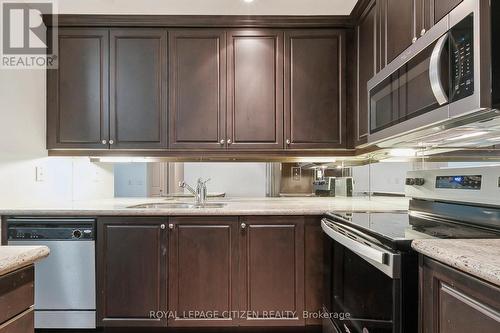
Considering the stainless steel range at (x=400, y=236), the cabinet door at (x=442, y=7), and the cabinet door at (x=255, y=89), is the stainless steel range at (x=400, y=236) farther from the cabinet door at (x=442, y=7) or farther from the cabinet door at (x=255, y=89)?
the cabinet door at (x=255, y=89)

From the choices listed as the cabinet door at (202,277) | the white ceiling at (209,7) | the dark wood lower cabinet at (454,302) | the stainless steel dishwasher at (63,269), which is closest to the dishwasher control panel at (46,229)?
the stainless steel dishwasher at (63,269)

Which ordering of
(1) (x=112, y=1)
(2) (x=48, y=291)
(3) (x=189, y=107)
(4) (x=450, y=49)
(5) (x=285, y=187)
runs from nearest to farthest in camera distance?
(4) (x=450, y=49) < (2) (x=48, y=291) < (1) (x=112, y=1) < (3) (x=189, y=107) < (5) (x=285, y=187)

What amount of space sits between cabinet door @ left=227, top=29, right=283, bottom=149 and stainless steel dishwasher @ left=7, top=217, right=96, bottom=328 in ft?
3.88

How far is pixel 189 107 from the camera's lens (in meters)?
2.34

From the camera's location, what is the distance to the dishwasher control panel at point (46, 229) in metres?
1.98

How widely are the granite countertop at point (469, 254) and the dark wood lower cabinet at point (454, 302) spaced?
3cm

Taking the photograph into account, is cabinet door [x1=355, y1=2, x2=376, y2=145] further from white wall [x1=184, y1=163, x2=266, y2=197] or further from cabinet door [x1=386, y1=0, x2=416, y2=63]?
white wall [x1=184, y1=163, x2=266, y2=197]

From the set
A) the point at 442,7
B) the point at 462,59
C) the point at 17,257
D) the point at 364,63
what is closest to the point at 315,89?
the point at 364,63

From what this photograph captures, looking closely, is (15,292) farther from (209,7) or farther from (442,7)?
(209,7)

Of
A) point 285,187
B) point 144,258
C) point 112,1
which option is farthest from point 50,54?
point 285,187

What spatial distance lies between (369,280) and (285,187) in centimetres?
144

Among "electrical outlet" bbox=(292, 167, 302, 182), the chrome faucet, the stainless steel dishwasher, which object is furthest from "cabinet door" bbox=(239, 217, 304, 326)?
the stainless steel dishwasher

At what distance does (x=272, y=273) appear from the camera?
200 cm

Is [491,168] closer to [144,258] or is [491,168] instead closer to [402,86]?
[402,86]
